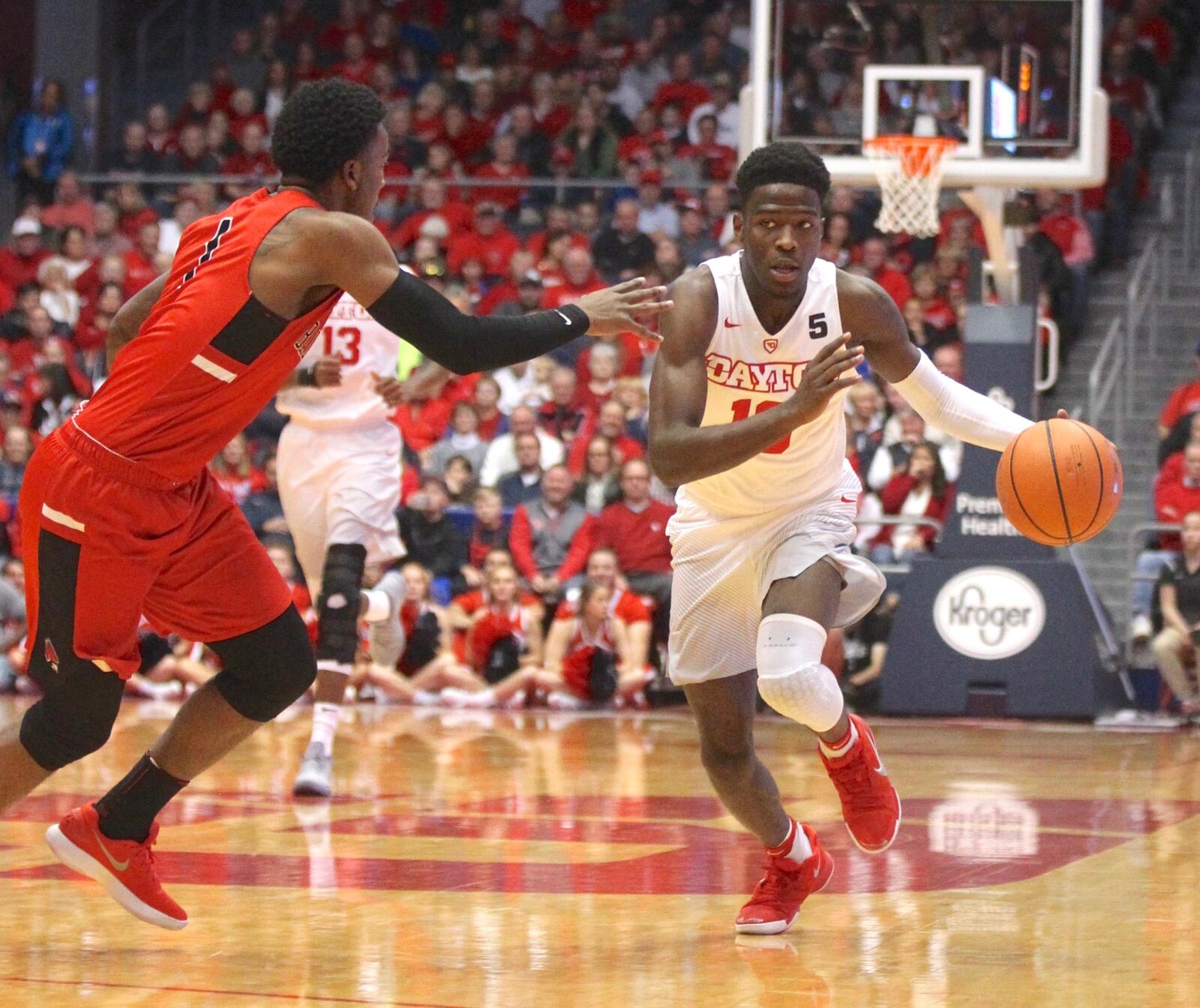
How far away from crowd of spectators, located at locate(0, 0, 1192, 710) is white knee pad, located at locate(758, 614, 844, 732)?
416cm

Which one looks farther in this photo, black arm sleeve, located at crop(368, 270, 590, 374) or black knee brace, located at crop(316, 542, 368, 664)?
black knee brace, located at crop(316, 542, 368, 664)

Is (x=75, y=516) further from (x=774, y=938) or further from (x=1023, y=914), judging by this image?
→ (x=1023, y=914)

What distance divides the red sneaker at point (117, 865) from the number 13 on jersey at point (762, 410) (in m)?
1.89

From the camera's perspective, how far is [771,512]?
17.3 ft

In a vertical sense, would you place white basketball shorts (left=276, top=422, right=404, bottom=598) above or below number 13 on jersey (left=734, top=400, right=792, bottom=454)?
below

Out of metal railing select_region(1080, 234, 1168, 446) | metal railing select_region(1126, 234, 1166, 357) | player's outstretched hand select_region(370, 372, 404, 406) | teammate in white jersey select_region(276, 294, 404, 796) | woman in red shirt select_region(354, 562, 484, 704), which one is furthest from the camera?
metal railing select_region(1126, 234, 1166, 357)

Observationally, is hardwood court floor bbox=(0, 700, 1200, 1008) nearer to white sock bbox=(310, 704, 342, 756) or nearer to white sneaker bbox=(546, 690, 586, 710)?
white sock bbox=(310, 704, 342, 756)

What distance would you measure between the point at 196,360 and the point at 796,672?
163 centimetres

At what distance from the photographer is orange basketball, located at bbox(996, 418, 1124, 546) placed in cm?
543

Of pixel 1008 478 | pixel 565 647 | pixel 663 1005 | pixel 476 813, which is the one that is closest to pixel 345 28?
pixel 565 647

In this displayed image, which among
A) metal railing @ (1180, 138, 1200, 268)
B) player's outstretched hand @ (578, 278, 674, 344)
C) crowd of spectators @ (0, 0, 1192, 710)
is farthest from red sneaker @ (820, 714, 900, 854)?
metal railing @ (1180, 138, 1200, 268)

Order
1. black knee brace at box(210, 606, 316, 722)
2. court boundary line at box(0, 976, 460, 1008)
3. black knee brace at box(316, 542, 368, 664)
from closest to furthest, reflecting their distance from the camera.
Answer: court boundary line at box(0, 976, 460, 1008), black knee brace at box(210, 606, 316, 722), black knee brace at box(316, 542, 368, 664)

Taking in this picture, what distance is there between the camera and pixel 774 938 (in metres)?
4.91

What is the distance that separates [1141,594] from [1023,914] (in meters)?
7.40
